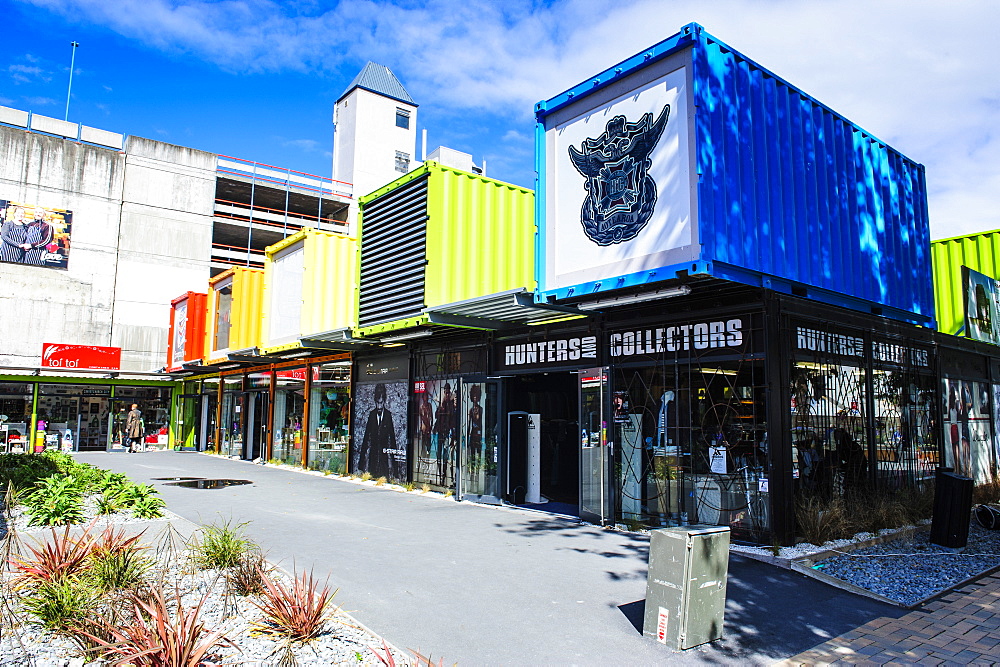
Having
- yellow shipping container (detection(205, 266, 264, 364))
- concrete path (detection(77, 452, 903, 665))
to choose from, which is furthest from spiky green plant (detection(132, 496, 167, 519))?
yellow shipping container (detection(205, 266, 264, 364))

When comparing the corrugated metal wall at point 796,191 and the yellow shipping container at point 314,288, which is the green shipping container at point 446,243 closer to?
the yellow shipping container at point 314,288

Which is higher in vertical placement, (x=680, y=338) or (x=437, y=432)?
(x=680, y=338)

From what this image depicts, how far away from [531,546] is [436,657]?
4072mm

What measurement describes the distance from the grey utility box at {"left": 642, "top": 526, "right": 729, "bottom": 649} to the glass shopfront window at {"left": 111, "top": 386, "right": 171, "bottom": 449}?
101 feet

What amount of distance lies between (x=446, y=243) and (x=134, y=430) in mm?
22069

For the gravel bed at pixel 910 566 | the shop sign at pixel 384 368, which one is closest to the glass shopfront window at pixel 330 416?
the shop sign at pixel 384 368

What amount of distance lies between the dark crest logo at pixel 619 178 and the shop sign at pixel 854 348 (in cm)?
296

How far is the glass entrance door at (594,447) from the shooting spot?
10.5 meters

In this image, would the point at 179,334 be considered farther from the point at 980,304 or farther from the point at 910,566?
the point at 910,566

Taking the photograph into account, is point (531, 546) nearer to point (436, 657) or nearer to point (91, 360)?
point (436, 657)

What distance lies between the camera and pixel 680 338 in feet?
32.0

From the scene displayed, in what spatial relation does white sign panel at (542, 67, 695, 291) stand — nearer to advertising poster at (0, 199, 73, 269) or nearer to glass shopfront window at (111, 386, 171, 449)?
glass shopfront window at (111, 386, 171, 449)

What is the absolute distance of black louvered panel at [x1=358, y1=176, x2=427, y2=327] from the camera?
13.6 m

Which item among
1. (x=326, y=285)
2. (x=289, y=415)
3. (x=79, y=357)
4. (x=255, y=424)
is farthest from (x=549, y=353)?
(x=79, y=357)
